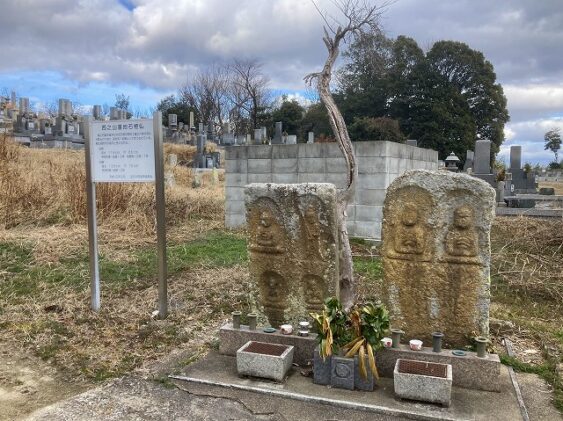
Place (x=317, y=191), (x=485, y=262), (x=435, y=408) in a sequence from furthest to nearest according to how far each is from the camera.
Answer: (x=317, y=191) → (x=485, y=262) → (x=435, y=408)

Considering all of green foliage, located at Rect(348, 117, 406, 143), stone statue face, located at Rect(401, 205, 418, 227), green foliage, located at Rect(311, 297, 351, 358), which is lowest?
green foliage, located at Rect(311, 297, 351, 358)

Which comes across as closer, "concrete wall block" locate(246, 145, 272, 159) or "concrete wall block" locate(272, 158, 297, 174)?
"concrete wall block" locate(272, 158, 297, 174)

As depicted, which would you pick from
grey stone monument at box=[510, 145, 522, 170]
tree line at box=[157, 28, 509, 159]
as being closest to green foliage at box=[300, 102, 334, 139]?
tree line at box=[157, 28, 509, 159]

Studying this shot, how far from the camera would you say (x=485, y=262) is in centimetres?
324

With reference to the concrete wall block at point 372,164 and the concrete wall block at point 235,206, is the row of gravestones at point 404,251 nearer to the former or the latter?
the concrete wall block at point 372,164

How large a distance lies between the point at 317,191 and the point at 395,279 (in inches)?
34.1

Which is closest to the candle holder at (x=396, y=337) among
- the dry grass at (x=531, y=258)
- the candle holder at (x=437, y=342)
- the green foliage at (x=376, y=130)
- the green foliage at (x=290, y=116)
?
the candle holder at (x=437, y=342)

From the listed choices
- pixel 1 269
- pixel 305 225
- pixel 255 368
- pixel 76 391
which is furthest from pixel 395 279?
pixel 1 269

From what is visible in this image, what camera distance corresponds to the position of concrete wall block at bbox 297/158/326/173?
8180 millimetres

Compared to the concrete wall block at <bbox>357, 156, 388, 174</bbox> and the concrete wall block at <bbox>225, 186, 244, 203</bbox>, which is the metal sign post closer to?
the concrete wall block at <bbox>357, 156, 388, 174</bbox>

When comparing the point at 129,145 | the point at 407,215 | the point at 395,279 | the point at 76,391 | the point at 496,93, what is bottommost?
the point at 76,391

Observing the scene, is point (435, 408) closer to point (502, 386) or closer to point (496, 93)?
point (502, 386)

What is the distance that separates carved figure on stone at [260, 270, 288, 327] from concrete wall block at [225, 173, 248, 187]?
551 cm

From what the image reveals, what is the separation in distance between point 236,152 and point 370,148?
2820 mm
